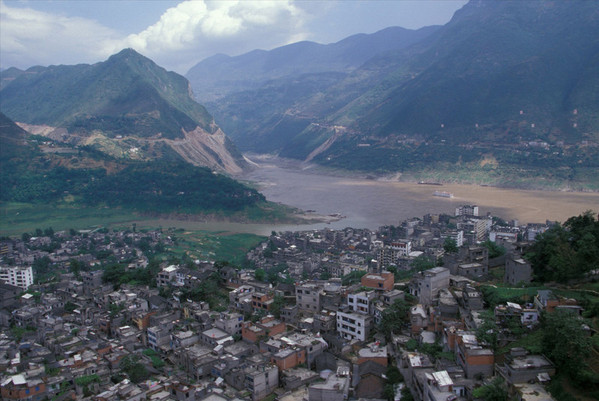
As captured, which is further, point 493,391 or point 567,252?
point 567,252

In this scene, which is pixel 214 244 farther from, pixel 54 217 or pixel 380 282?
pixel 380 282

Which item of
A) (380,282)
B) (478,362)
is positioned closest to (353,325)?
(380,282)

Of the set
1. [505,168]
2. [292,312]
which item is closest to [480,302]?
[292,312]

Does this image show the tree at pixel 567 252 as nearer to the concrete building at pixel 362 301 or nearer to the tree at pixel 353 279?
the concrete building at pixel 362 301

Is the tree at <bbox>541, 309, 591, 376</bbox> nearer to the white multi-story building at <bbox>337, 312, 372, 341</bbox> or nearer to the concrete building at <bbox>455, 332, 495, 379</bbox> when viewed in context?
the concrete building at <bbox>455, 332, 495, 379</bbox>

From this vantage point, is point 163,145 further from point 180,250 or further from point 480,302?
point 480,302

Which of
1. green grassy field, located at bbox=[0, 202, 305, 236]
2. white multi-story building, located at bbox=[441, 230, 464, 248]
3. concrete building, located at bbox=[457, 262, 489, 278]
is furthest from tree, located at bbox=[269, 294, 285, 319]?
green grassy field, located at bbox=[0, 202, 305, 236]

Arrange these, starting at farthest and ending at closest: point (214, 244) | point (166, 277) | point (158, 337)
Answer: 1. point (214, 244)
2. point (166, 277)
3. point (158, 337)
